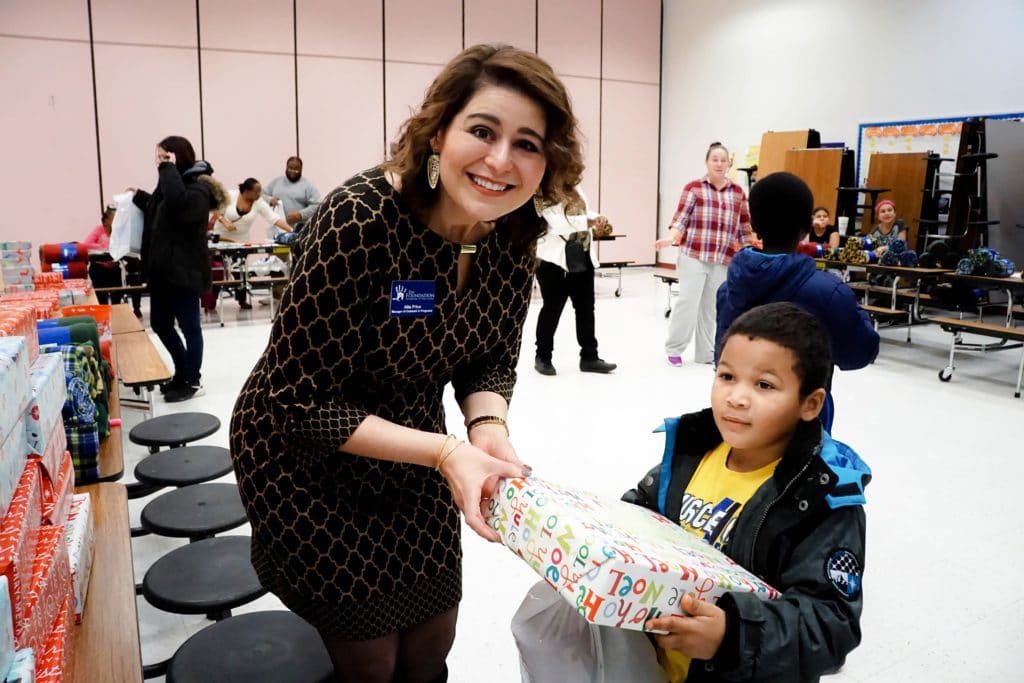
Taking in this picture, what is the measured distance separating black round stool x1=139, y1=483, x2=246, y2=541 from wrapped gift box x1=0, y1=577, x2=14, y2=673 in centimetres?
126

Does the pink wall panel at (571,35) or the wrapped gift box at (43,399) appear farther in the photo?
the pink wall panel at (571,35)

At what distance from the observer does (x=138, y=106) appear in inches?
373

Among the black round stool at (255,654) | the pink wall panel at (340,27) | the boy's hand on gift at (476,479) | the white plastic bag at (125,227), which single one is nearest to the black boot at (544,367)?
the white plastic bag at (125,227)

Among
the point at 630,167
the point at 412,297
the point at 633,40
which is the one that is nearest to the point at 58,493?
the point at 412,297

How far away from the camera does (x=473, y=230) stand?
1.36m

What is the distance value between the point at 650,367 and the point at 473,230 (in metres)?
4.85

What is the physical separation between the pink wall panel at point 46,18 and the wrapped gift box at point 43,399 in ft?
30.8

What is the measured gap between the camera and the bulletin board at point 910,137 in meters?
8.54

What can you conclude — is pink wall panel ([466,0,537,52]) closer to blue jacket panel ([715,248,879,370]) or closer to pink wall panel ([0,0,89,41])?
pink wall panel ([0,0,89,41])

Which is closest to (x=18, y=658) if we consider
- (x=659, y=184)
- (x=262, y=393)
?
(x=262, y=393)

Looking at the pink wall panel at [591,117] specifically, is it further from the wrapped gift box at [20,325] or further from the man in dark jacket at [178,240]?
the wrapped gift box at [20,325]

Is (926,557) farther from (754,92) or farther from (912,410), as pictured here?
(754,92)

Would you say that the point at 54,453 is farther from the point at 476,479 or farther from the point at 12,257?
the point at 12,257

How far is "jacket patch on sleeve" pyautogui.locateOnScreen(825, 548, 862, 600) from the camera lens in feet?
3.56
